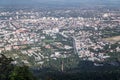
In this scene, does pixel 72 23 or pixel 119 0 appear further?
pixel 119 0

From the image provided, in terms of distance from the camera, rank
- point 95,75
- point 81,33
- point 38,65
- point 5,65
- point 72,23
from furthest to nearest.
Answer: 1. point 72,23
2. point 81,33
3. point 38,65
4. point 95,75
5. point 5,65

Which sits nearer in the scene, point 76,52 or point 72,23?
point 76,52

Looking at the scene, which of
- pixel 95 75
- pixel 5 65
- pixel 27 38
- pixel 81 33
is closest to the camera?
pixel 5 65

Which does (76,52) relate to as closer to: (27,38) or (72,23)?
(27,38)

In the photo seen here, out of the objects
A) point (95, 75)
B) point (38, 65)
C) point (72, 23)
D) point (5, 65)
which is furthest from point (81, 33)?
point (5, 65)

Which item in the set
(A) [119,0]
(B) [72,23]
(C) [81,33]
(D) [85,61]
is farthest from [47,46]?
(A) [119,0]

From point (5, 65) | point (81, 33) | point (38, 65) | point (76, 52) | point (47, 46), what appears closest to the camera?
point (5, 65)

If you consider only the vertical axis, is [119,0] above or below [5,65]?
below

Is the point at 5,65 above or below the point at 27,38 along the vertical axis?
above

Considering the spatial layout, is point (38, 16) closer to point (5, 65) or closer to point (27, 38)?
point (27, 38)
